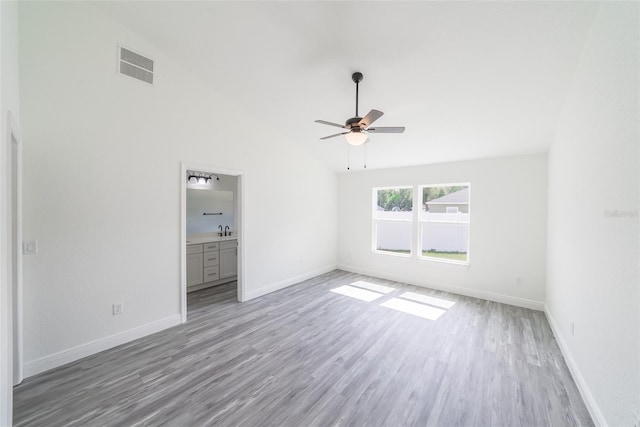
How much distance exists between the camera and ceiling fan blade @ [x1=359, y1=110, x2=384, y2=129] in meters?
2.36

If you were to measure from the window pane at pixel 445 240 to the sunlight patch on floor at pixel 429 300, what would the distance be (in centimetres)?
94

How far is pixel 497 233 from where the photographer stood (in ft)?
13.8

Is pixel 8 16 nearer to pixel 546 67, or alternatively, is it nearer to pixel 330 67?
pixel 330 67

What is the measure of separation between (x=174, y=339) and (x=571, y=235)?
452 cm

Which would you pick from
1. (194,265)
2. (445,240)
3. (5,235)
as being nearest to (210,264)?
(194,265)

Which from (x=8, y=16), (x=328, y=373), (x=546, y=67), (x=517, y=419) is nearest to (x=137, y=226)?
(x=8, y=16)

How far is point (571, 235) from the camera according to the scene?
2475 mm

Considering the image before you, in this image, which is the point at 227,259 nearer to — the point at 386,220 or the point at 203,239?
Result: the point at 203,239

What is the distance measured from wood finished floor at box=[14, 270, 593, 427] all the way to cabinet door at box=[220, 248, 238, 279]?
148cm

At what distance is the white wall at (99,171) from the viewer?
235cm

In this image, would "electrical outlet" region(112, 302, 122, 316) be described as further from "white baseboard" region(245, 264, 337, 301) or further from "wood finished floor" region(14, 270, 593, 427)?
"white baseboard" region(245, 264, 337, 301)

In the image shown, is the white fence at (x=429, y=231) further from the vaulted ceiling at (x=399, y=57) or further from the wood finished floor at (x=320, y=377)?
the wood finished floor at (x=320, y=377)

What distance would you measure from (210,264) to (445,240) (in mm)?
4660

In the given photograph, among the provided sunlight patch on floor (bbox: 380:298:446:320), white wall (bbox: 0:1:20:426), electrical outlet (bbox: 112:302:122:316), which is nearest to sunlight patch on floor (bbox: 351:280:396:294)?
sunlight patch on floor (bbox: 380:298:446:320)
